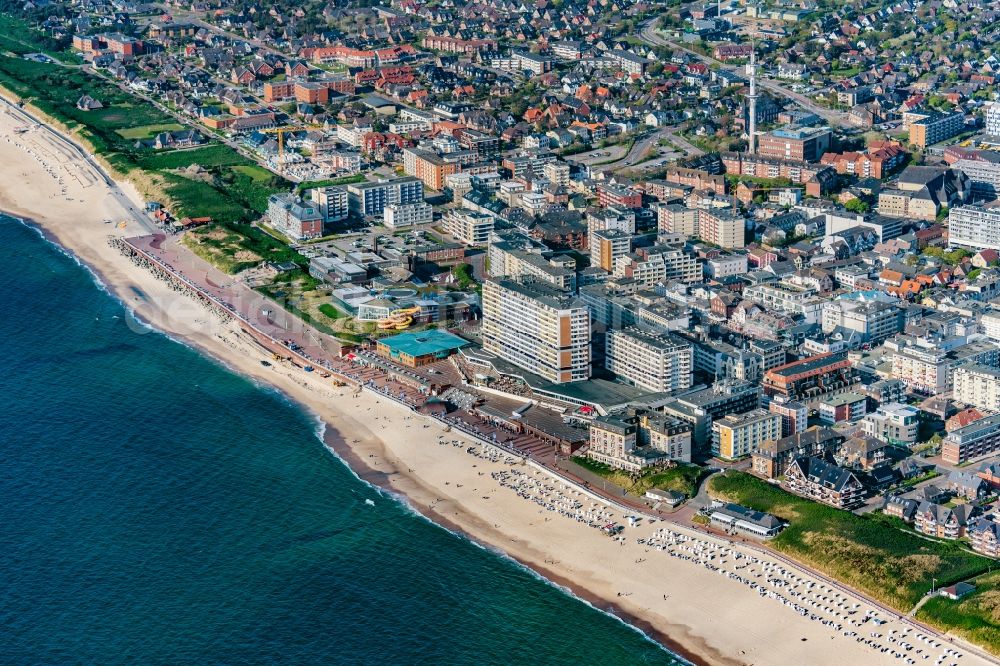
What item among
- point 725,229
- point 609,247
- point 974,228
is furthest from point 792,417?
point 974,228

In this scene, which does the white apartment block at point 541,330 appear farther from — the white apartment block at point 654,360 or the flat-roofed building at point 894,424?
the flat-roofed building at point 894,424

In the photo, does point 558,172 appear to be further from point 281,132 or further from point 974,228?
point 974,228

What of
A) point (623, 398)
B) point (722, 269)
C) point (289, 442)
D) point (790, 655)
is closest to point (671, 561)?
point (790, 655)

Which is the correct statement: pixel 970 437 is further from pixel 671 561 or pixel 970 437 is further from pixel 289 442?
pixel 289 442

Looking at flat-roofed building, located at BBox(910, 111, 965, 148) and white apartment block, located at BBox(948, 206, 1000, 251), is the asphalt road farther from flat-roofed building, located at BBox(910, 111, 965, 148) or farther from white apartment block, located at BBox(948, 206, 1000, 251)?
white apartment block, located at BBox(948, 206, 1000, 251)

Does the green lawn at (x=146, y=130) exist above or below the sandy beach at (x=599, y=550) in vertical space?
above

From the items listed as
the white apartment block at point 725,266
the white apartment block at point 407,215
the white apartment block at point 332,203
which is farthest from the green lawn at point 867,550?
the white apartment block at point 332,203

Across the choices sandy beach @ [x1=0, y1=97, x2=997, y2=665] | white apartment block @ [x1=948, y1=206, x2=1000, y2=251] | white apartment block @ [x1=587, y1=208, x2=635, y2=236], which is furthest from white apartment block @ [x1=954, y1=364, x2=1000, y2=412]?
white apartment block @ [x1=587, y1=208, x2=635, y2=236]
